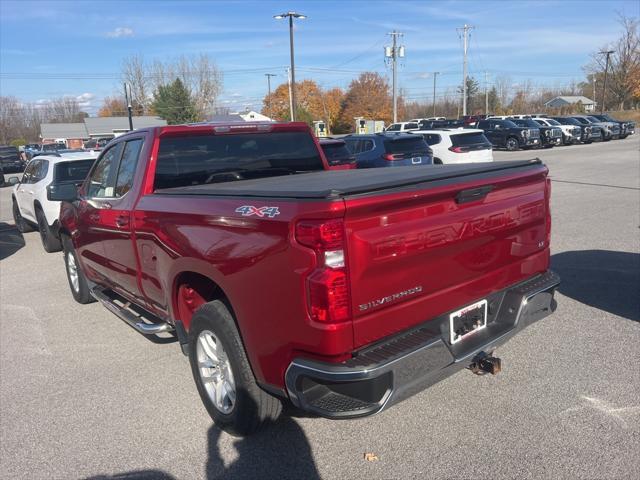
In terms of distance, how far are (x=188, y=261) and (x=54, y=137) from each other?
329 feet

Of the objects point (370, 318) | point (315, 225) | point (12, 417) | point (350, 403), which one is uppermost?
point (315, 225)

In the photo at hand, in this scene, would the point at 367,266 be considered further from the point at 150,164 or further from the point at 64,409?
the point at 64,409

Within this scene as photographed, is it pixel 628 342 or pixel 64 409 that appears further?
pixel 628 342

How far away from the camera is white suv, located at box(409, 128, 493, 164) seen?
56.7ft

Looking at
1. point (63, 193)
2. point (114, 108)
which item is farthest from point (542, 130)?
point (114, 108)

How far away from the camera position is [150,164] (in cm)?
420

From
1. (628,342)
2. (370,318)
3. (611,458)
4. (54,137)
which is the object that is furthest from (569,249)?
(54,137)

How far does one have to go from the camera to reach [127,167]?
15.1ft

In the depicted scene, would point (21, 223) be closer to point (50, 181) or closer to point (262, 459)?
point (50, 181)

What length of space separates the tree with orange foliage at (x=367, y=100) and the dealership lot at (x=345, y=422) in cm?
7710

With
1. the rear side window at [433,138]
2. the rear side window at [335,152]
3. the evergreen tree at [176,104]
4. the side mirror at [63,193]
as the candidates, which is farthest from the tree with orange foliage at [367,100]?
the side mirror at [63,193]

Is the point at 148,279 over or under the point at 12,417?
over

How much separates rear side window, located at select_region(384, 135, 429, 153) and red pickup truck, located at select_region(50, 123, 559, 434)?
408 inches

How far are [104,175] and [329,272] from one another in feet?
11.3
